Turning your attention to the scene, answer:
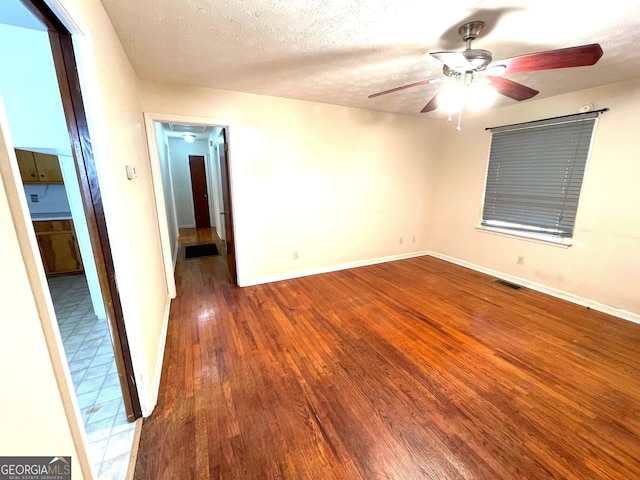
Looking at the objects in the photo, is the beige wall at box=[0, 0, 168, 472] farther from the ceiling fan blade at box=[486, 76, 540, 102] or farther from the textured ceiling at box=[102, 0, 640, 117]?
the ceiling fan blade at box=[486, 76, 540, 102]

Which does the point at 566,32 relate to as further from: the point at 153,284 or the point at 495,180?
the point at 153,284

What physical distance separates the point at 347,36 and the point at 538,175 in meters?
3.10

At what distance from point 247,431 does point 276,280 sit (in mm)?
2209

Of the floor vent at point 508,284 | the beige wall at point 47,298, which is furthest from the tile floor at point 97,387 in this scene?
the floor vent at point 508,284

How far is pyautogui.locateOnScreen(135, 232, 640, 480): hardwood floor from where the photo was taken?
133cm

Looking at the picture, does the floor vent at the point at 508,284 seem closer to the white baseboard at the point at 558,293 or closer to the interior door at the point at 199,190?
the white baseboard at the point at 558,293

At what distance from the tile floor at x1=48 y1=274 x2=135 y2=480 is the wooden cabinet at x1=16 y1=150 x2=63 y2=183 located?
1.80 meters

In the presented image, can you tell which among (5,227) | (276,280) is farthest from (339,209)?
(5,227)

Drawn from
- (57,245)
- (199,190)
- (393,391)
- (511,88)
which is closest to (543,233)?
(511,88)

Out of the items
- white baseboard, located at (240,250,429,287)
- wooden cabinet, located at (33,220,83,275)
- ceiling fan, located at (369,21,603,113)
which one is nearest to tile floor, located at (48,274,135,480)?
wooden cabinet, located at (33,220,83,275)

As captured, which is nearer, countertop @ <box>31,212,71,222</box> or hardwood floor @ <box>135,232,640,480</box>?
hardwood floor @ <box>135,232,640,480</box>

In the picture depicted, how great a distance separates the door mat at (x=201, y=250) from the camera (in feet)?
15.5

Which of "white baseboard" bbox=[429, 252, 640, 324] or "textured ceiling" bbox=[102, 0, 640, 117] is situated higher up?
"textured ceiling" bbox=[102, 0, 640, 117]

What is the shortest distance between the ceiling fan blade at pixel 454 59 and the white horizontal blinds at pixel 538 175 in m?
2.34
